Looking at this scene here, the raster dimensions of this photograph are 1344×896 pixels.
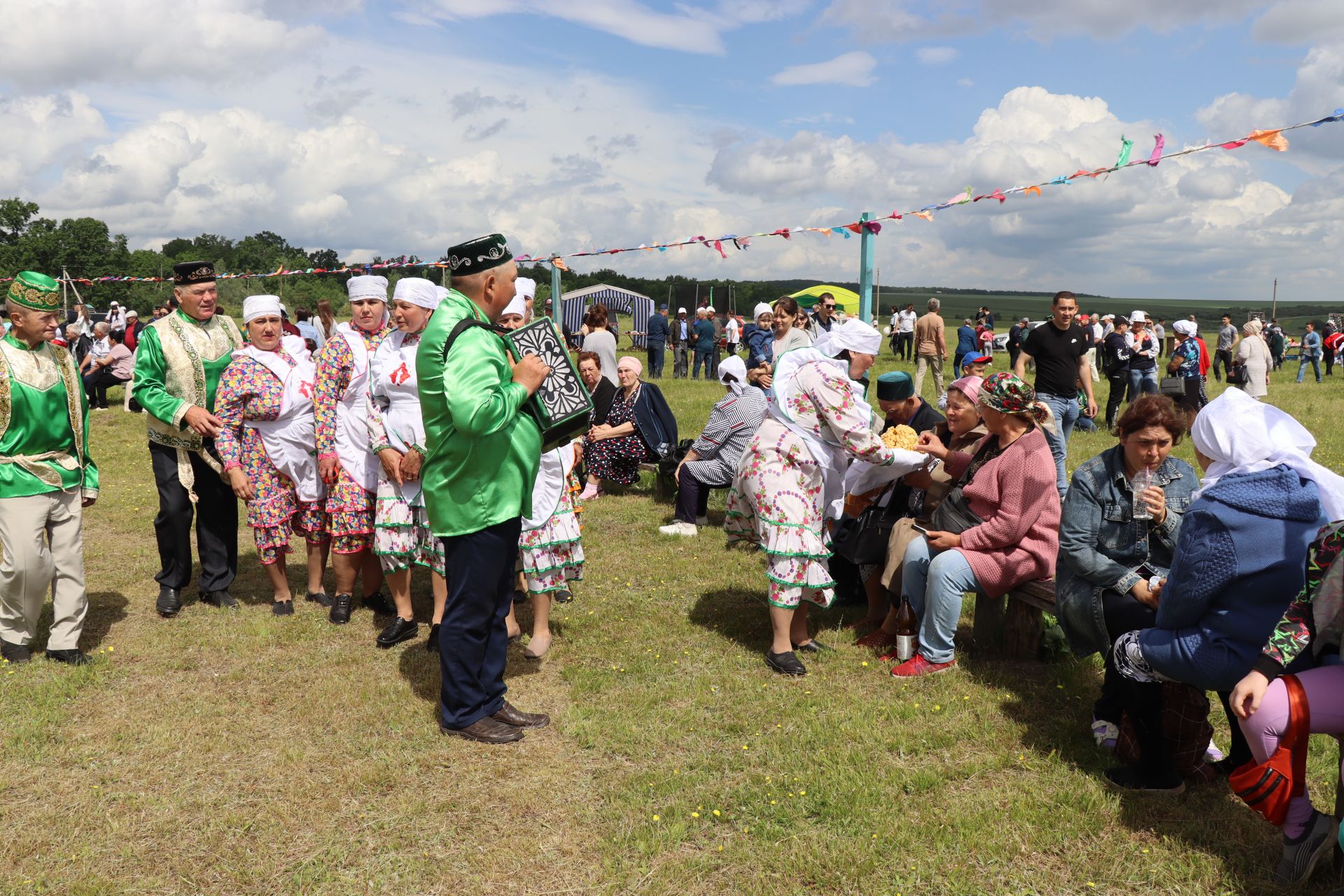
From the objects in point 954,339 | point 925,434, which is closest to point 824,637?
point 925,434

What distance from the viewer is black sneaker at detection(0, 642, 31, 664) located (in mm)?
5000

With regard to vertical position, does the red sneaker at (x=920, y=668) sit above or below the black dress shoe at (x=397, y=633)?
below

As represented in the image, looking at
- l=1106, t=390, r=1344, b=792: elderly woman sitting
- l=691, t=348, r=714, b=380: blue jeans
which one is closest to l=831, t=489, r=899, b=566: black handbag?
l=1106, t=390, r=1344, b=792: elderly woman sitting

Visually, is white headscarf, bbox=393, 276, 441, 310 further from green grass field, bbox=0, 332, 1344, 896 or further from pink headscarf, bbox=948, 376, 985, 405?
pink headscarf, bbox=948, 376, 985, 405

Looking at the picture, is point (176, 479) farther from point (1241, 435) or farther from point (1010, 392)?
point (1241, 435)

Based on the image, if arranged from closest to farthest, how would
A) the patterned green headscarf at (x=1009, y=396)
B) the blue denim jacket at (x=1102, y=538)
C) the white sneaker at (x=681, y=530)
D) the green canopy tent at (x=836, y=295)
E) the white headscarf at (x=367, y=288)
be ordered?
the blue denim jacket at (x=1102, y=538) → the patterned green headscarf at (x=1009, y=396) → the white headscarf at (x=367, y=288) → the white sneaker at (x=681, y=530) → the green canopy tent at (x=836, y=295)

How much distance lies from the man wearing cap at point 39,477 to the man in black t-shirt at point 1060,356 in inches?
291

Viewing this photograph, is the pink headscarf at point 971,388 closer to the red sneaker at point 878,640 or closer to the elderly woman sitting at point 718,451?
the red sneaker at point 878,640

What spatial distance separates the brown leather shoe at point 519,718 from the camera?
4.27 meters

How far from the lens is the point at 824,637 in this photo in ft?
17.9

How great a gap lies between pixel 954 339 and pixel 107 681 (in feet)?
146

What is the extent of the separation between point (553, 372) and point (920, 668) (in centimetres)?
241

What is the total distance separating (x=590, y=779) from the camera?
3873 millimetres

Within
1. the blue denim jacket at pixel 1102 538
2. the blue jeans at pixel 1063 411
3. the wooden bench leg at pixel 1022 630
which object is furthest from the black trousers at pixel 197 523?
the blue jeans at pixel 1063 411
